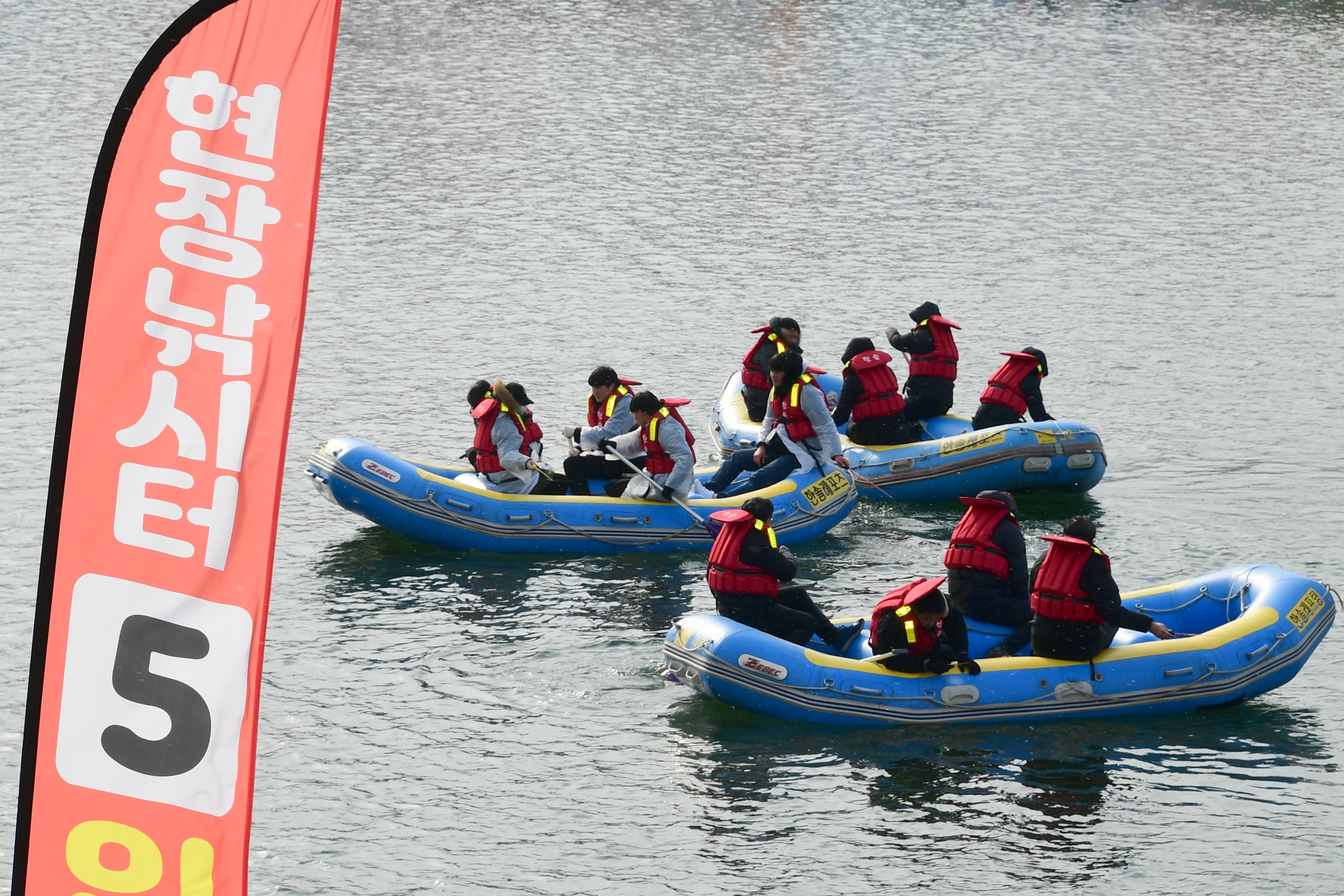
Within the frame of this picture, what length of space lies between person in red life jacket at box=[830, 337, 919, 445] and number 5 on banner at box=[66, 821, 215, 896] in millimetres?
10652

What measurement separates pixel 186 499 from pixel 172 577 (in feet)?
0.76

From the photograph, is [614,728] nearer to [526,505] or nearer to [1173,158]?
[526,505]

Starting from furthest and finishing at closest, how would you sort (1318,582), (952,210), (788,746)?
(952,210)
(1318,582)
(788,746)

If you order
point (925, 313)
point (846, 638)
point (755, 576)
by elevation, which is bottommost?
point (846, 638)

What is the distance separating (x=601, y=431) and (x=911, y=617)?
439 centimetres

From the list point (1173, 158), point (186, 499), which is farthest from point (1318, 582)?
point (1173, 158)

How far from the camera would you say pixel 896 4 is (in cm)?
4494

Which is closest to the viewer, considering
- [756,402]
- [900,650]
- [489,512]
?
[900,650]

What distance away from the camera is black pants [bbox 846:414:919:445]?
15.0 m

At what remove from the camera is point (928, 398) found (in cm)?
1552

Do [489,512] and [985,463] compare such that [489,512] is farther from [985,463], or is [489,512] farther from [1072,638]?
[1072,638]

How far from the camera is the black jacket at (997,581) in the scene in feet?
35.0

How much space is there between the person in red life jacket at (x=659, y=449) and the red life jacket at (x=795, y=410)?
97cm

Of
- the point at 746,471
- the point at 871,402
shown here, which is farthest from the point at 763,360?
the point at 746,471
